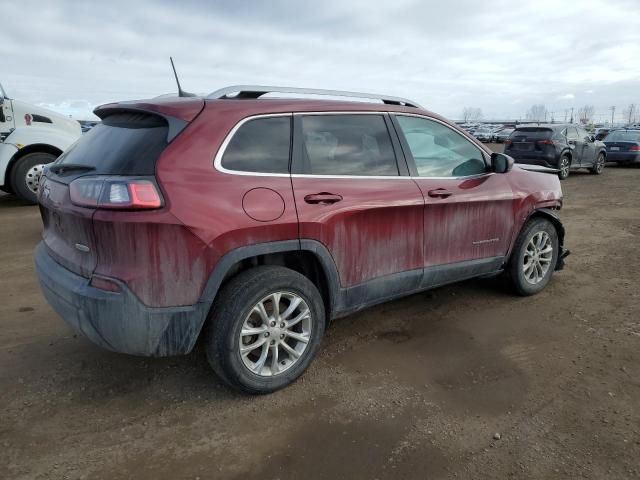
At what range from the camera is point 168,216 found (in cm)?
243

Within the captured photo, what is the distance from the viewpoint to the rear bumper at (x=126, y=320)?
2.46 meters

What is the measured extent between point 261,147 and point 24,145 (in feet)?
25.1

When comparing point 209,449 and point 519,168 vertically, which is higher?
point 519,168

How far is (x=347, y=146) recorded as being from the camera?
10.6 feet

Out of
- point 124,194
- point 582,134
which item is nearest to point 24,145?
point 124,194

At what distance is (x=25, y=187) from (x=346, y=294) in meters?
7.86

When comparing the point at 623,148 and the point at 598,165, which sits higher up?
the point at 623,148

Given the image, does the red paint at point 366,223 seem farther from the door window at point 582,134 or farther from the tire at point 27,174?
the door window at point 582,134

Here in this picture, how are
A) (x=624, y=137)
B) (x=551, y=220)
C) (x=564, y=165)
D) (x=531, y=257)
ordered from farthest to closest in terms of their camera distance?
(x=624, y=137) → (x=564, y=165) → (x=551, y=220) → (x=531, y=257)

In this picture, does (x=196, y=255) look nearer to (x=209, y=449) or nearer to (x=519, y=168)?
(x=209, y=449)

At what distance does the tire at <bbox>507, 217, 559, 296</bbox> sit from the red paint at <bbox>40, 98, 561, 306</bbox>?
3.06 feet

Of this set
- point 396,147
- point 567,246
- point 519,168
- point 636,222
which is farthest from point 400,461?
point 636,222

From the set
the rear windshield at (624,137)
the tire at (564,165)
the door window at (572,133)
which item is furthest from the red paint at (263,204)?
the rear windshield at (624,137)

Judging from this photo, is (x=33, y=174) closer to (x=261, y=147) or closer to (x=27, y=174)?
(x=27, y=174)
